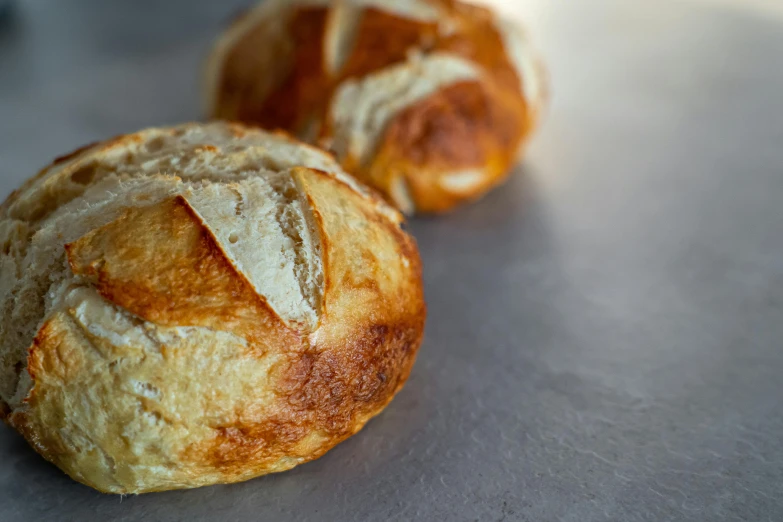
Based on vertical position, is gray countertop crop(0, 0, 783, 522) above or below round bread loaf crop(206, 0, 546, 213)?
below

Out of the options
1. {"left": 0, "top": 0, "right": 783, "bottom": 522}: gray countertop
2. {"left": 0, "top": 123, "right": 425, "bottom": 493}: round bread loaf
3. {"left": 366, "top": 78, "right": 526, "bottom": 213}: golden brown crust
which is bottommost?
{"left": 0, "top": 0, "right": 783, "bottom": 522}: gray countertop

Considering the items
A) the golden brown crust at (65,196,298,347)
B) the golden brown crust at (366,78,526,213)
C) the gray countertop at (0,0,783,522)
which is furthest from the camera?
the golden brown crust at (366,78,526,213)

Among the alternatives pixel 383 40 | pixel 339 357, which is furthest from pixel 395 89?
pixel 339 357

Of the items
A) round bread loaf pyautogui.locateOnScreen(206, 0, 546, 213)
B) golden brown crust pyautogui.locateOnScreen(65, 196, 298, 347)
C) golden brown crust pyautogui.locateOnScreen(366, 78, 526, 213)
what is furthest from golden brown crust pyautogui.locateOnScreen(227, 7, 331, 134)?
golden brown crust pyautogui.locateOnScreen(65, 196, 298, 347)

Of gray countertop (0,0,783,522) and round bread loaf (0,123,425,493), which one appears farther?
gray countertop (0,0,783,522)

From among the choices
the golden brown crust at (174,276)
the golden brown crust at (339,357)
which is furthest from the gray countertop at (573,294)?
the golden brown crust at (174,276)

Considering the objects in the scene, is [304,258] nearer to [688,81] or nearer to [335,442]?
[335,442]

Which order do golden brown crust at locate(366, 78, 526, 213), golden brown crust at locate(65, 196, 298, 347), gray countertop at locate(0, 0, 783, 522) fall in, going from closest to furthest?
golden brown crust at locate(65, 196, 298, 347) < gray countertop at locate(0, 0, 783, 522) < golden brown crust at locate(366, 78, 526, 213)

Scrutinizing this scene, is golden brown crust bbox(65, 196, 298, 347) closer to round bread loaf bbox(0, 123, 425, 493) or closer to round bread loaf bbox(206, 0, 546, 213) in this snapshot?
round bread loaf bbox(0, 123, 425, 493)
